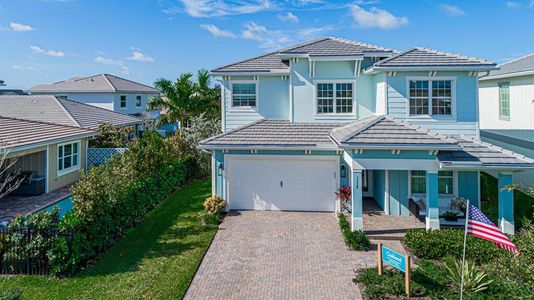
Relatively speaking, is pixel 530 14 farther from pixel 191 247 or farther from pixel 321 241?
pixel 191 247

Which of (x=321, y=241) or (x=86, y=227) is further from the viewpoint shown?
(x=321, y=241)

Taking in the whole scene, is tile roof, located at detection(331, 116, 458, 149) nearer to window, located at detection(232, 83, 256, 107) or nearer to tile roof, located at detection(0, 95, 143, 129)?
window, located at detection(232, 83, 256, 107)

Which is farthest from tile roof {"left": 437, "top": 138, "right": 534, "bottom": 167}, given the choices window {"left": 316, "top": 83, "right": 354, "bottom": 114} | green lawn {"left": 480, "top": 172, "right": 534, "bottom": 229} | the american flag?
window {"left": 316, "top": 83, "right": 354, "bottom": 114}

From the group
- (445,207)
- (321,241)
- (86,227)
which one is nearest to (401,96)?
(445,207)

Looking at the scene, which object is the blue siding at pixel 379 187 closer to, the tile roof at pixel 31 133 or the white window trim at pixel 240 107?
the white window trim at pixel 240 107

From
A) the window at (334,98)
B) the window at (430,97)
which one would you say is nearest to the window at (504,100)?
the window at (430,97)

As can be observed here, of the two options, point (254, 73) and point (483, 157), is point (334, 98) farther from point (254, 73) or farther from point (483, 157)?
point (483, 157)

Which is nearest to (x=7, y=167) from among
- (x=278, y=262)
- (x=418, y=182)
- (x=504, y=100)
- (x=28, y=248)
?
(x=28, y=248)
